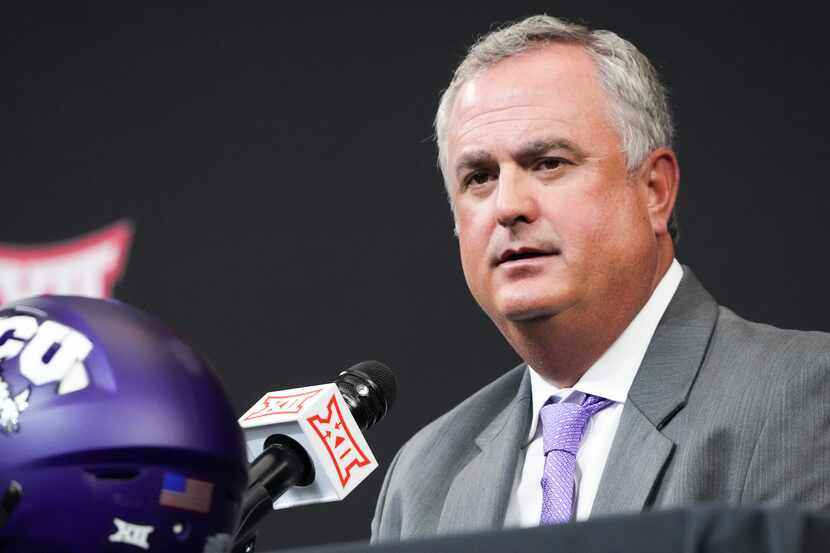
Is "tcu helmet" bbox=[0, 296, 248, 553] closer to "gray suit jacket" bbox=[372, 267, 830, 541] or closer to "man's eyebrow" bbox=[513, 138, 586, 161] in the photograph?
"gray suit jacket" bbox=[372, 267, 830, 541]

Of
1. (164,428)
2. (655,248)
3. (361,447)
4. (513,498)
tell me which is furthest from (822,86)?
(164,428)

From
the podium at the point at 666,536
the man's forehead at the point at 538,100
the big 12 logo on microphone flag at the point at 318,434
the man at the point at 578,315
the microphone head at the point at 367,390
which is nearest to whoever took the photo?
the podium at the point at 666,536

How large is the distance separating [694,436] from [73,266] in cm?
162

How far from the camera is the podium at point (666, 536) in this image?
25.9 inches

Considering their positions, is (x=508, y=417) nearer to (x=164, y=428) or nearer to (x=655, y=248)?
(x=655, y=248)

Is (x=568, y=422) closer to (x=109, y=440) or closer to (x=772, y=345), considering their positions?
(x=772, y=345)

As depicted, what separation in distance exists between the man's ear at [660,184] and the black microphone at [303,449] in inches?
30.3

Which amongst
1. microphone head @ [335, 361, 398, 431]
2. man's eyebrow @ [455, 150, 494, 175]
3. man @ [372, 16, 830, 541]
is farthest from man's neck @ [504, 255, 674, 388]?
microphone head @ [335, 361, 398, 431]

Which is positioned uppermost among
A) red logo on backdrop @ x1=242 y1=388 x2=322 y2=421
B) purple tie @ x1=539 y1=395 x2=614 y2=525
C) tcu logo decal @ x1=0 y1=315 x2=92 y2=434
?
tcu logo decal @ x1=0 y1=315 x2=92 y2=434

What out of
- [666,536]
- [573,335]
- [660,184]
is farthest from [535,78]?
[666,536]

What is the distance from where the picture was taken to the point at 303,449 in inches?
49.4

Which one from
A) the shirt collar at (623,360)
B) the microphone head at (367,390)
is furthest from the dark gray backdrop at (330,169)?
the microphone head at (367,390)

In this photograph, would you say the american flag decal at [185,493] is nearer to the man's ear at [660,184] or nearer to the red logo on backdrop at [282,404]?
the red logo on backdrop at [282,404]

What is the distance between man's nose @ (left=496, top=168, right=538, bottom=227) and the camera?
70.2 inches
